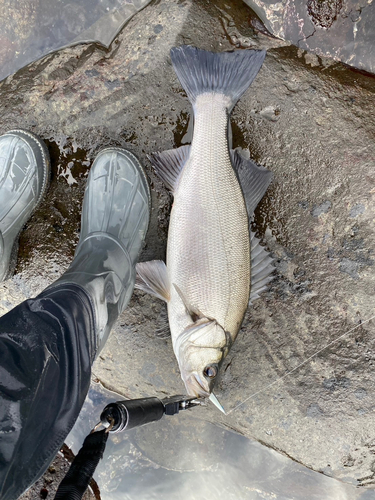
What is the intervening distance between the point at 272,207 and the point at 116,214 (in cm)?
118

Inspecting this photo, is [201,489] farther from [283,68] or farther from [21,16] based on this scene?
[21,16]

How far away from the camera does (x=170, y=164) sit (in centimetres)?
262

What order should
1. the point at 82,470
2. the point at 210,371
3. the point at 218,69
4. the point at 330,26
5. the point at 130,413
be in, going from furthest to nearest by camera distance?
1. the point at 330,26
2. the point at 218,69
3. the point at 210,371
4. the point at 130,413
5. the point at 82,470

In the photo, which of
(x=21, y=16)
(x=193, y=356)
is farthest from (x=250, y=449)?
(x=21, y=16)

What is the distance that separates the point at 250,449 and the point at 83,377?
Result: 216cm

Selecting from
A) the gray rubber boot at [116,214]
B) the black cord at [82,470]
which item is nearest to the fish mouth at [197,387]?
the gray rubber boot at [116,214]

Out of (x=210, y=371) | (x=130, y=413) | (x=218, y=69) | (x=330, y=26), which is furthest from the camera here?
(x=330, y=26)

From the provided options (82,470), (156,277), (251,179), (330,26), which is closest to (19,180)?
(156,277)

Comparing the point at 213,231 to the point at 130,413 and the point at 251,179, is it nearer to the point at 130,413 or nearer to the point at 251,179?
the point at 251,179

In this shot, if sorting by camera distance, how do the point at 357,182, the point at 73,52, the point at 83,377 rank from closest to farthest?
the point at 83,377 → the point at 357,182 → the point at 73,52

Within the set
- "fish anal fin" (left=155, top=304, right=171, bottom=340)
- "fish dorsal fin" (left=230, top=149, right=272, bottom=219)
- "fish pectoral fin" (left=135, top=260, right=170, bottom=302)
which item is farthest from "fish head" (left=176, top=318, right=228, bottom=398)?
"fish dorsal fin" (left=230, top=149, right=272, bottom=219)

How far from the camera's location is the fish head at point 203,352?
7.77ft

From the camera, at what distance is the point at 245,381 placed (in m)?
2.83

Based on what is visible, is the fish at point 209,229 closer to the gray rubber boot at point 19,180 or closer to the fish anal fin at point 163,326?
the fish anal fin at point 163,326
